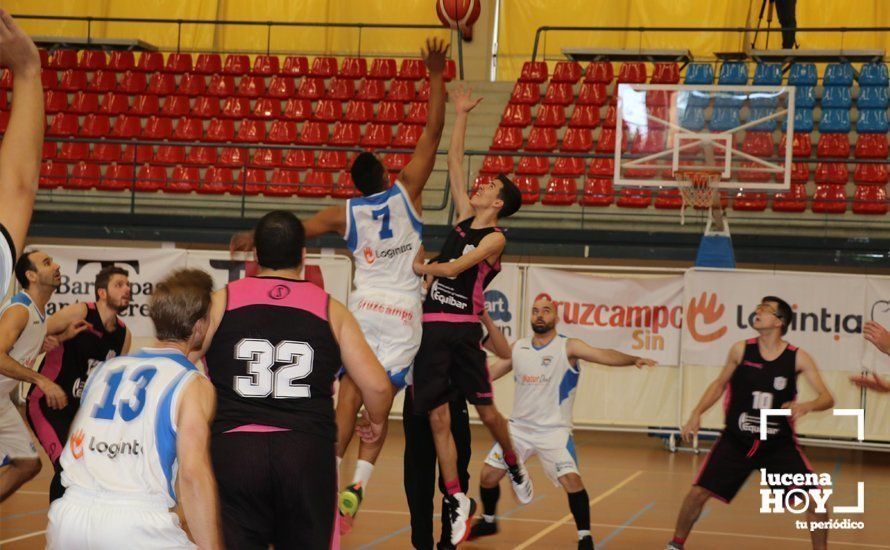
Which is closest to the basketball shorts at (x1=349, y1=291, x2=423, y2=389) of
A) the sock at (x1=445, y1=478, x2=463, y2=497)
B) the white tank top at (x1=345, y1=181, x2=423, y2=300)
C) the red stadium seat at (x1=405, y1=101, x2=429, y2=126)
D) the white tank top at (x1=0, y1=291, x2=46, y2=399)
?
the white tank top at (x1=345, y1=181, x2=423, y2=300)

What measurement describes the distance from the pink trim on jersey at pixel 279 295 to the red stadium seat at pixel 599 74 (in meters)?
15.8

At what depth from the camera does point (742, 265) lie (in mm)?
15047

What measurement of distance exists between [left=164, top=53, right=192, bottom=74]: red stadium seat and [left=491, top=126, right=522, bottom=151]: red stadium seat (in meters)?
6.10

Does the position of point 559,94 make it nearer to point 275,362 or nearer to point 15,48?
point 275,362

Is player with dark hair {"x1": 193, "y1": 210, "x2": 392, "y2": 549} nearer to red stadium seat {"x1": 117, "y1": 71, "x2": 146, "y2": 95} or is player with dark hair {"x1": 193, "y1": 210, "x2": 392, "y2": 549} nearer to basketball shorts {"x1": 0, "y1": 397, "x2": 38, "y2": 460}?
basketball shorts {"x1": 0, "y1": 397, "x2": 38, "y2": 460}

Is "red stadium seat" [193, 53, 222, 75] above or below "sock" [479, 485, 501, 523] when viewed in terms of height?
above

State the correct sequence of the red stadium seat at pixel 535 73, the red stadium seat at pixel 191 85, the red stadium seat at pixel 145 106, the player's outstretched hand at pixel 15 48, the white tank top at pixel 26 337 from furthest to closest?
the red stadium seat at pixel 191 85 < the red stadium seat at pixel 535 73 < the red stadium seat at pixel 145 106 < the white tank top at pixel 26 337 < the player's outstretched hand at pixel 15 48

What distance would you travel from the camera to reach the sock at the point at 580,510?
759 centimetres

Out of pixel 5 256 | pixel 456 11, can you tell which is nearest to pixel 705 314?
pixel 456 11

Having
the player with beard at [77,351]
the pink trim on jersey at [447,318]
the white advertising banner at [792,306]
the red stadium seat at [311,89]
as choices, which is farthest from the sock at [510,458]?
the red stadium seat at [311,89]

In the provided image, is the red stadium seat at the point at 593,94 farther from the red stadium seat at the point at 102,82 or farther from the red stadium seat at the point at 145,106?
the red stadium seat at the point at 102,82

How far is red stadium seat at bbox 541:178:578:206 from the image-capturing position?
55.9 feet

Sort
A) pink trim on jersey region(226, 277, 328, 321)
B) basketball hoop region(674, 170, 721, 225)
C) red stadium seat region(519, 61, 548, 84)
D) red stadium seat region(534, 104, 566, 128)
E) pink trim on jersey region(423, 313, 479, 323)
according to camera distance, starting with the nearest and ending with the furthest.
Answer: pink trim on jersey region(226, 277, 328, 321), pink trim on jersey region(423, 313, 479, 323), basketball hoop region(674, 170, 721, 225), red stadium seat region(534, 104, 566, 128), red stadium seat region(519, 61, 548, 84)

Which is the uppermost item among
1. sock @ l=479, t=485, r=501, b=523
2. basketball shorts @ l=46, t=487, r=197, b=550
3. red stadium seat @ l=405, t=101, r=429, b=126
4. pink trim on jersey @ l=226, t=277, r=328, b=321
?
red stadium seat @ l=405, t=101, r=429, b=126
